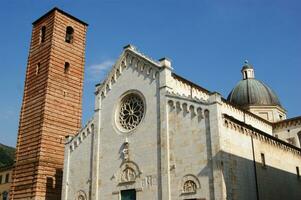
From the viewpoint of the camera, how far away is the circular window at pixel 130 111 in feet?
83.5

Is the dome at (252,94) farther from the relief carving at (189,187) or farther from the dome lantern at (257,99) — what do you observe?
the relief carving at (189,187)

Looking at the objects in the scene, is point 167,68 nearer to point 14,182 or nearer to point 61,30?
point 61,30

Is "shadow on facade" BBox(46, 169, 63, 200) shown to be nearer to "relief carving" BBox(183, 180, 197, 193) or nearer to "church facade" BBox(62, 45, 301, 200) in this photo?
"church facade" BBox(62, 45, 301, 200)

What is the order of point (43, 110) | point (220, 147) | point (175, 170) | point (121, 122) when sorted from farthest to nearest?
point (43, 110), point (121, 122), point (175, 170), point (220, 147)

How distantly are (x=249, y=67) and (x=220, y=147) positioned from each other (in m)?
26.0

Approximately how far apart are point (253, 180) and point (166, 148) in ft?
17.6

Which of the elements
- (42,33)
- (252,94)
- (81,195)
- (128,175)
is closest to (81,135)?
(81,195)

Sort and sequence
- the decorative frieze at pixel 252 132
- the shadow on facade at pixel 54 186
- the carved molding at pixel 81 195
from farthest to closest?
the shadow on facade at pixel 54 186
the carved molding at pixel 81 195
the decorative frieze at pixel 252 132

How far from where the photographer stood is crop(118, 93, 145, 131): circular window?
25453 millimetres

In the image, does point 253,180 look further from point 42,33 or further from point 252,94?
point 42,33

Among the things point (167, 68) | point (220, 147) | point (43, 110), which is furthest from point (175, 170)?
point (43, 110)

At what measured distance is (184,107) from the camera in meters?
22.4

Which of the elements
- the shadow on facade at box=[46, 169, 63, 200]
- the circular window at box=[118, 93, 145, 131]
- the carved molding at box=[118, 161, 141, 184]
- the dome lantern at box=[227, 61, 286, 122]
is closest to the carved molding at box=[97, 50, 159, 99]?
the circular window at box=[118, 93, 145, 131]

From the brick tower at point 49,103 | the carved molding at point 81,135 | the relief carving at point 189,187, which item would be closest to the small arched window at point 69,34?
the brick tower at point 49,103
